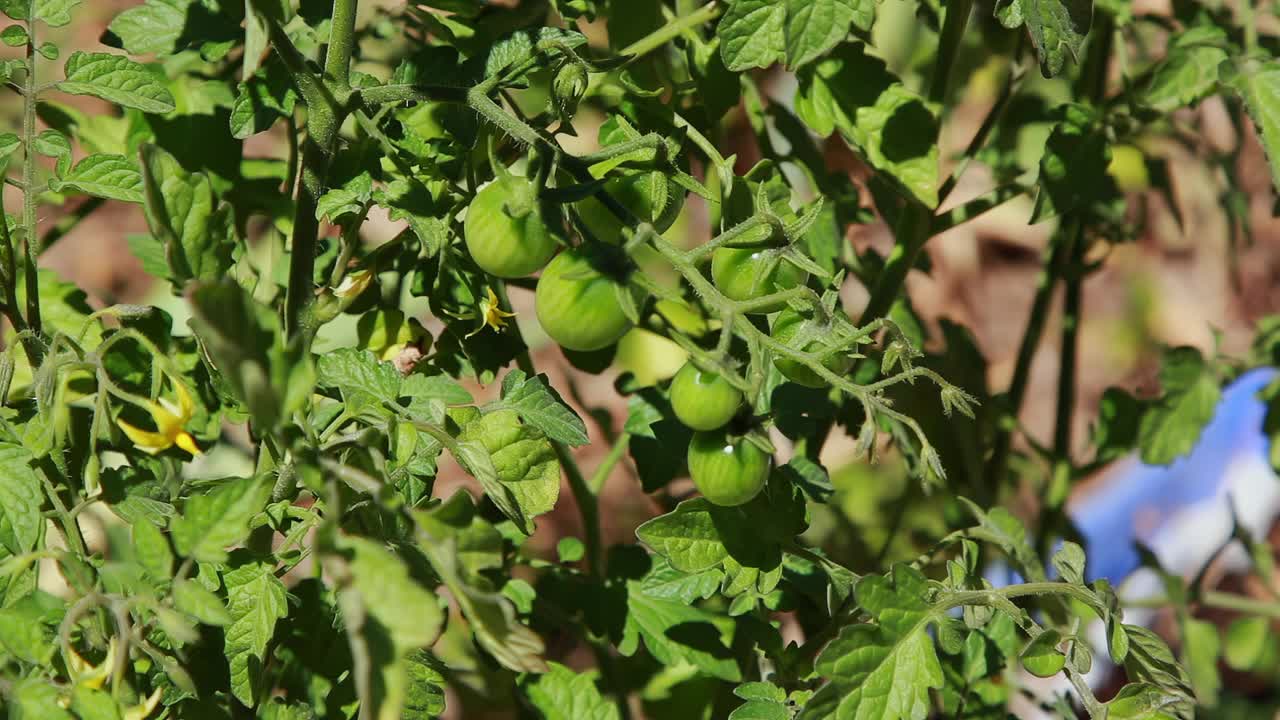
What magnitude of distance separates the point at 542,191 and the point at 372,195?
0.75ft

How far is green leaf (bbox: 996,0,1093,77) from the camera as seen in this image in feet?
2.67

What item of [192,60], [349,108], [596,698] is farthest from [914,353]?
[192,60]

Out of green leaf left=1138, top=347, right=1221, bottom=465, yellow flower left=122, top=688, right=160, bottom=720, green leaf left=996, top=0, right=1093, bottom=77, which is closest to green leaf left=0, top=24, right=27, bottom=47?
yellow flower left=122, top=688, right=160, bottom=720

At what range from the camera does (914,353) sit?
0.78 meters

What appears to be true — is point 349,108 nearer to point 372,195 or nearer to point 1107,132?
point 372,195

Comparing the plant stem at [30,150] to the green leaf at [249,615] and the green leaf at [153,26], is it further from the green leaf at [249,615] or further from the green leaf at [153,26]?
the green leaf at [249,615]

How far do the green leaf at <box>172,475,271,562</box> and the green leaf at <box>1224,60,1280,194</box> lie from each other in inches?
35.8

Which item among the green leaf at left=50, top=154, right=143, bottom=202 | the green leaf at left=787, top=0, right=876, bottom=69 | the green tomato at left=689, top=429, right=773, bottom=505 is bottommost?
the green tomato at left=689, top=429, right=773, bottom=505

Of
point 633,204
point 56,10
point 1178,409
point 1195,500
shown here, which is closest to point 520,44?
point 633,204

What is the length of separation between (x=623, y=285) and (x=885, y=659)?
33cm

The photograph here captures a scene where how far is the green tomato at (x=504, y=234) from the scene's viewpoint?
78cm

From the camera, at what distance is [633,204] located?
83 centimetres

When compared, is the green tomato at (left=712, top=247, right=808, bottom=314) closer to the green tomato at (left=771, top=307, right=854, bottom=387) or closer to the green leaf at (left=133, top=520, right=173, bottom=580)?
the green tomato at (left=771, top=307, right=854, bottom=387)

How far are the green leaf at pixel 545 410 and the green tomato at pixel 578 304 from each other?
127 millimetres
